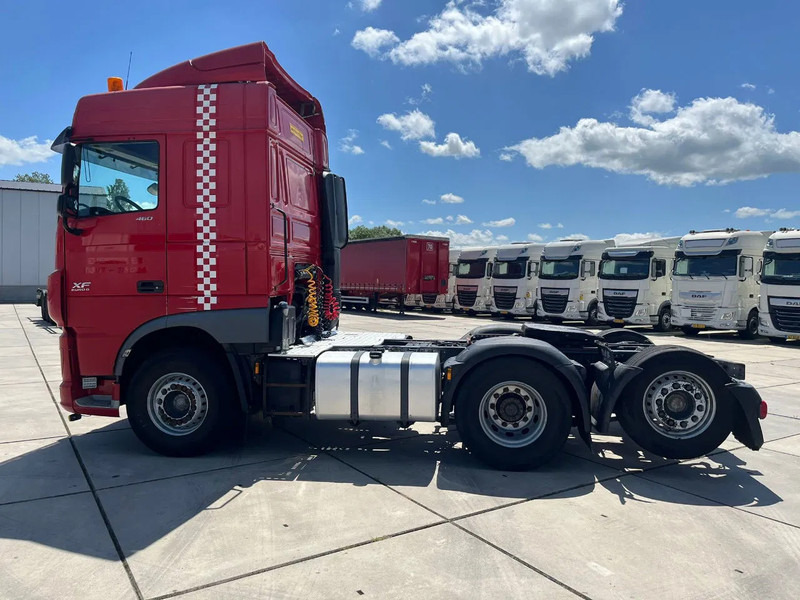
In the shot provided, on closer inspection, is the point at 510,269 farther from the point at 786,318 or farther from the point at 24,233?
the point at 24,233

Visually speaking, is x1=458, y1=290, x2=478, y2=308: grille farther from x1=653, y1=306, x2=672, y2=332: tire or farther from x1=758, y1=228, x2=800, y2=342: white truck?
x1=758, y1=228, x2=800, y2=342: white truck

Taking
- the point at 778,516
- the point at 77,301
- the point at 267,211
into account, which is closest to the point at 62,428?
the point at 77,301

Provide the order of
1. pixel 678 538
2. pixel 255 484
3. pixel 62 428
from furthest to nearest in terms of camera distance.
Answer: pixel 62 428, pixel 255 484, pixel 678 538

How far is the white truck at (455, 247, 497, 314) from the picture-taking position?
2753 centimetres

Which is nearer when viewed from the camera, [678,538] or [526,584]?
[526,584]

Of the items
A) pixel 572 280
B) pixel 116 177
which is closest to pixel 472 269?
pixel 572 280

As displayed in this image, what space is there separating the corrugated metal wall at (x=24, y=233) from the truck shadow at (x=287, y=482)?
33378 millimetres

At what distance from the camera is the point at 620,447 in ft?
20.3

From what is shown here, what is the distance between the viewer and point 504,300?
26.3 meters

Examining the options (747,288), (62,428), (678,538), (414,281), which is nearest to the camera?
(678,538)

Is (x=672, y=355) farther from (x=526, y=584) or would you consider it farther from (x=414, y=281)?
(x=414, y=281)

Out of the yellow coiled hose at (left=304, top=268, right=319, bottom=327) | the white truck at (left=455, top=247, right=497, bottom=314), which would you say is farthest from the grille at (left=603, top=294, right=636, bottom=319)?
the yellow coiled hose at (left=304, top=268, right=319, bottom=327)

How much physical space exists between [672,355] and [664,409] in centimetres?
51

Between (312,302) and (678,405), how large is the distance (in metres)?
3.81
